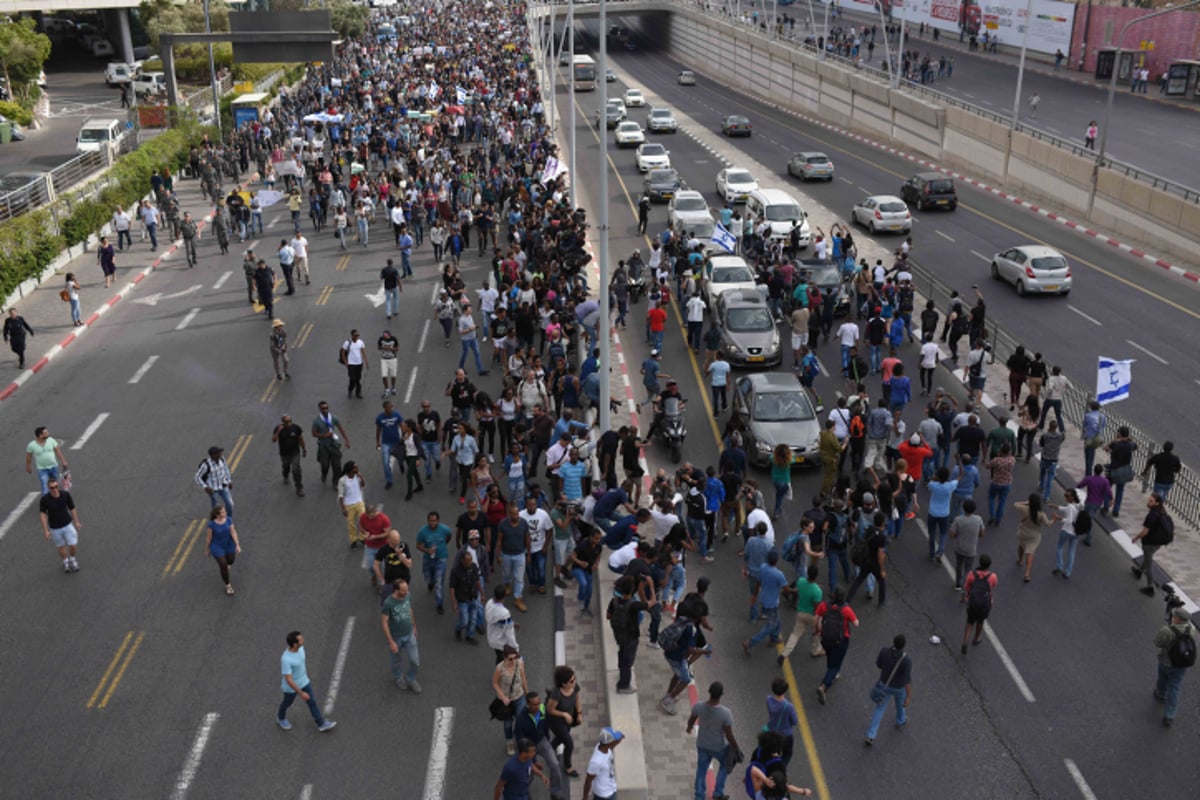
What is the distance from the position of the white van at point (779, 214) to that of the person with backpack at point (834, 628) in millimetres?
22769

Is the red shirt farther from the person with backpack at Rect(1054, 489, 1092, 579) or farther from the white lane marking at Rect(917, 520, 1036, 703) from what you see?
the person with backpack at Rect(1054, 489, 1092, 579)

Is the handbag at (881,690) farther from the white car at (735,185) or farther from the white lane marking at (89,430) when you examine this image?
the white car at (735,185)

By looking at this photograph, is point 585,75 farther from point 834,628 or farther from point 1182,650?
point 1182,650

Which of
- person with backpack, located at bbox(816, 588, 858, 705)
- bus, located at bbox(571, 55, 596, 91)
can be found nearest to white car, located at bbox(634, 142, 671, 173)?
bus, located at bbox(571, 55, 596, 91)

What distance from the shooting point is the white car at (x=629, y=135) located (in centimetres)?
5734

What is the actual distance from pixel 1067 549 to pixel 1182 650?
11.8ft

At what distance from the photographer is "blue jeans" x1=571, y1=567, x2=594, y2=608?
15.2 m

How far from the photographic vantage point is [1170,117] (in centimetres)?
5634

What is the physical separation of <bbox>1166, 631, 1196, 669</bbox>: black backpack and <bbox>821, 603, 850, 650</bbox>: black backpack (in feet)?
11.5

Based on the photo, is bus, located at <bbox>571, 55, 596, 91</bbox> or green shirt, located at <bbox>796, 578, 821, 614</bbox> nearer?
green shirt, located at <bbox>796, 578, 821, 614</bbox>

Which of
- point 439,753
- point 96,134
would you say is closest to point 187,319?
point 439,753

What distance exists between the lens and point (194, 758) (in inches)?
500

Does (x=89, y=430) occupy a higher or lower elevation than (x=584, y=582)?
lower

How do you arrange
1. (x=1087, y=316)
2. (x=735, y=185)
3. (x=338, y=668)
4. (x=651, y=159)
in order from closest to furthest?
1. (x=338, y=668)
2. (x=1087, y=316)
3. (x=735, y=185)
4. (x=651, y=159)
